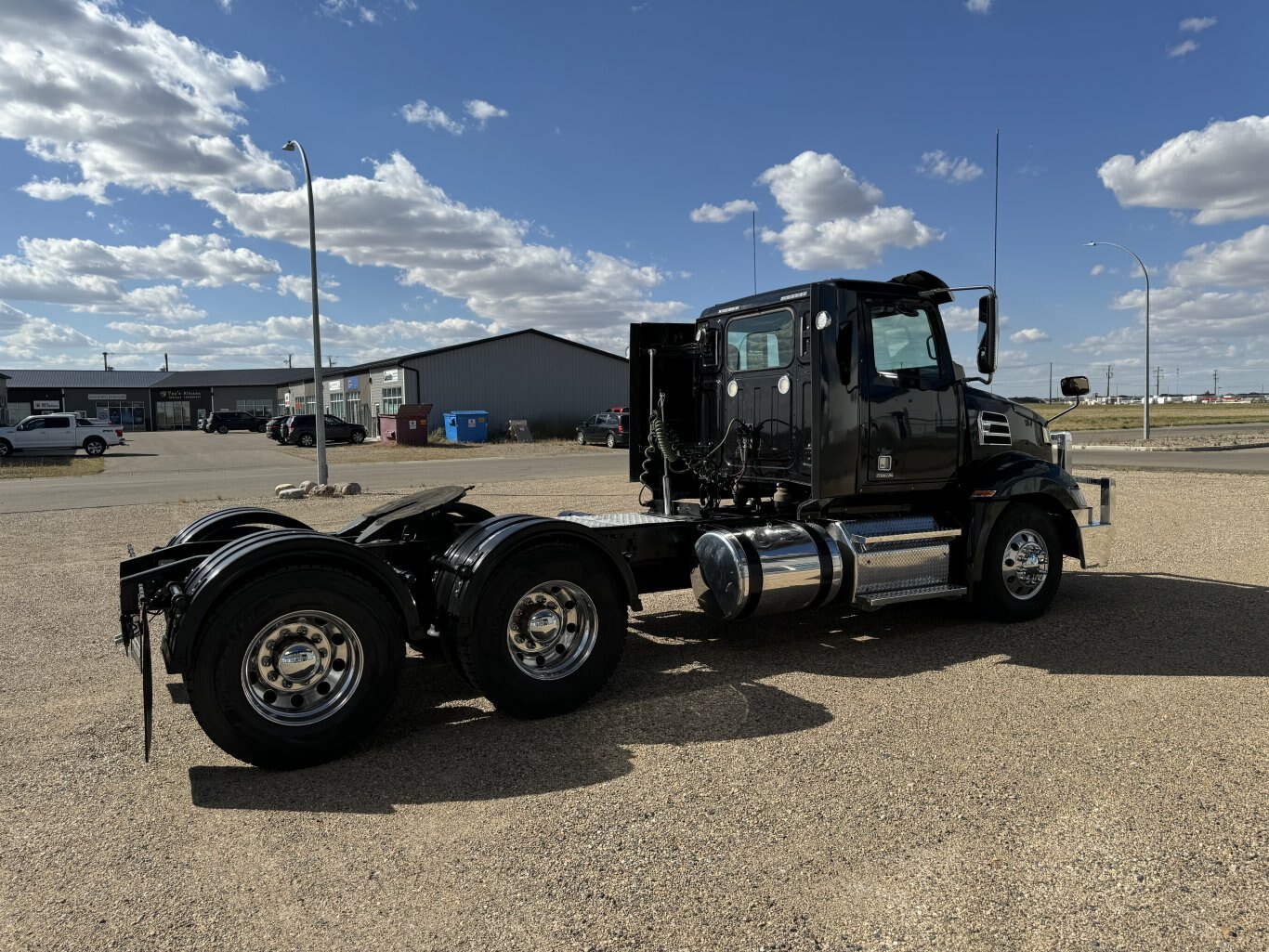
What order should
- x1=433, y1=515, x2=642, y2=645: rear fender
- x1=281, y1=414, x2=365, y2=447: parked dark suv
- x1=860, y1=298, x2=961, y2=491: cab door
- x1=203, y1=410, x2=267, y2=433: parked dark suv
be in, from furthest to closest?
x1=203, y1=410, x2=267, y2=433: parked dark suv → x1=281, y1=414, x2=365, y2=447: parked dark suv → x1=860, y1=298, x2=961, y2=491: cab door → x1=433, y1=515, x2=642, y2=645: rear fender

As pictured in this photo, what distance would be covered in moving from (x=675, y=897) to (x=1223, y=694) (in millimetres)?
3860

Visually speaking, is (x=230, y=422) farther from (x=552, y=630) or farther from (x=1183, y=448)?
(x=552, y=630)

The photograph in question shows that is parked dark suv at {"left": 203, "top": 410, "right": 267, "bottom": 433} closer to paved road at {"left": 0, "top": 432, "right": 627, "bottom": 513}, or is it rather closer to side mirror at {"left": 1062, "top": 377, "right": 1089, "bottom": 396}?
paved road at {"left": 0, "top": 432, "right": 627, "bottom": 513}

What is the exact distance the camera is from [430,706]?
16.3 ft

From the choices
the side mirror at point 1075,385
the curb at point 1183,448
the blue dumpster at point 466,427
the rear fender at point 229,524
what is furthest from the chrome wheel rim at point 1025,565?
the blue dumpster at point 466,427

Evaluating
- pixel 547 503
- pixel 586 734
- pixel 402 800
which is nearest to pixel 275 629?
pixel 402 800

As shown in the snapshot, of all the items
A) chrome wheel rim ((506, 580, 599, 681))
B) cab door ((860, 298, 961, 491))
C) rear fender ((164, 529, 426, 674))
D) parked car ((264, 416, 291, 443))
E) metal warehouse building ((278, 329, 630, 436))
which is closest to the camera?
rear fender ((164, 529, 426, 674))

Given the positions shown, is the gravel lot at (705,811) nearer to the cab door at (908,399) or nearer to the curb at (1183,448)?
the cab door at (908,399)

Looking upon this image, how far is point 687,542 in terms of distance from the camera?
239 inches

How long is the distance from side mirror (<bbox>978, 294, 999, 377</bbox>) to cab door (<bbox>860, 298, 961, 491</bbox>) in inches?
9.4

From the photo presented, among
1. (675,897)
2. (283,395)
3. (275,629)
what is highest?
(283,395)

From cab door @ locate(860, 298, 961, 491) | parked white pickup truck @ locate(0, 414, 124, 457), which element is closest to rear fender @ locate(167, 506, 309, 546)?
cab door @ locate(860, 298, 961, 491)

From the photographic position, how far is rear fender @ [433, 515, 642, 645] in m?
4.48

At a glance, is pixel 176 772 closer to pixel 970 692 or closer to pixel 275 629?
pixel 275 629
